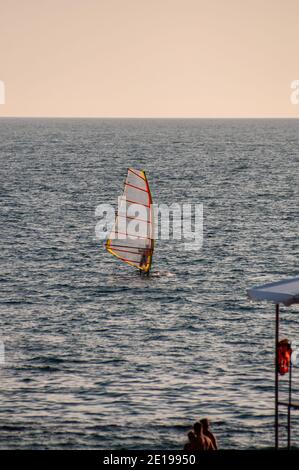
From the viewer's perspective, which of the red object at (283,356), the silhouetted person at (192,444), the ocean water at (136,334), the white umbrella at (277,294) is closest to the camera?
the silhouetted person at (192,444)

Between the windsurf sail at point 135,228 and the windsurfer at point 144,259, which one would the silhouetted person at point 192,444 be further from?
the windsurfer at point 144,259

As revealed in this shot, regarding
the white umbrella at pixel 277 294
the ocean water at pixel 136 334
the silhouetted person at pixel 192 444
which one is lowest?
the ocean water at pixel 136 334

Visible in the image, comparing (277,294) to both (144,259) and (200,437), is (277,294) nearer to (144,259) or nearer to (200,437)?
(200,437)

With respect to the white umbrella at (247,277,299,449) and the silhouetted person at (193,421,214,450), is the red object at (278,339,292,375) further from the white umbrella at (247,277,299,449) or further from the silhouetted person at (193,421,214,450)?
the silhouetted person at (193,421,214,450)

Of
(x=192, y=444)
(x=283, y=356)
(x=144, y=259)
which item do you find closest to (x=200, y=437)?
(x=192, y=444)

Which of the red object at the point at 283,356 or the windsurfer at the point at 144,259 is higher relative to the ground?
the red object at the point at 283,356

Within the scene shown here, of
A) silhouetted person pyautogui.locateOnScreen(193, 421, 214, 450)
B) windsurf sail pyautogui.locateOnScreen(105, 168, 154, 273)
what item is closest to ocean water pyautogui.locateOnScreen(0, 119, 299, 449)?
windsurf sail pyautogui.locateOnScreen(105, 168, 154, 273)

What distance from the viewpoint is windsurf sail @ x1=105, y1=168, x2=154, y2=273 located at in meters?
60.5

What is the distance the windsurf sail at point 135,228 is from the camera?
6053 cm

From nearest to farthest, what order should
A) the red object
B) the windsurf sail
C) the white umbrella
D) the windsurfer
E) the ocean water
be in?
the white umbrella < the red object < the ocean water < the windsurfer < the windsurf sail

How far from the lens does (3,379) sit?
3497 centimetres

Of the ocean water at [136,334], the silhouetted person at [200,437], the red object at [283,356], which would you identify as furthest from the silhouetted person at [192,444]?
the ocean water at [136,334]

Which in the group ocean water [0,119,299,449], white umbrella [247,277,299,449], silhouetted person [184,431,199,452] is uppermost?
white umbrella [247,277,299,449]

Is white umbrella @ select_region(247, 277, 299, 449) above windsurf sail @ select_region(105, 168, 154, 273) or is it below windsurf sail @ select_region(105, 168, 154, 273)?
above
